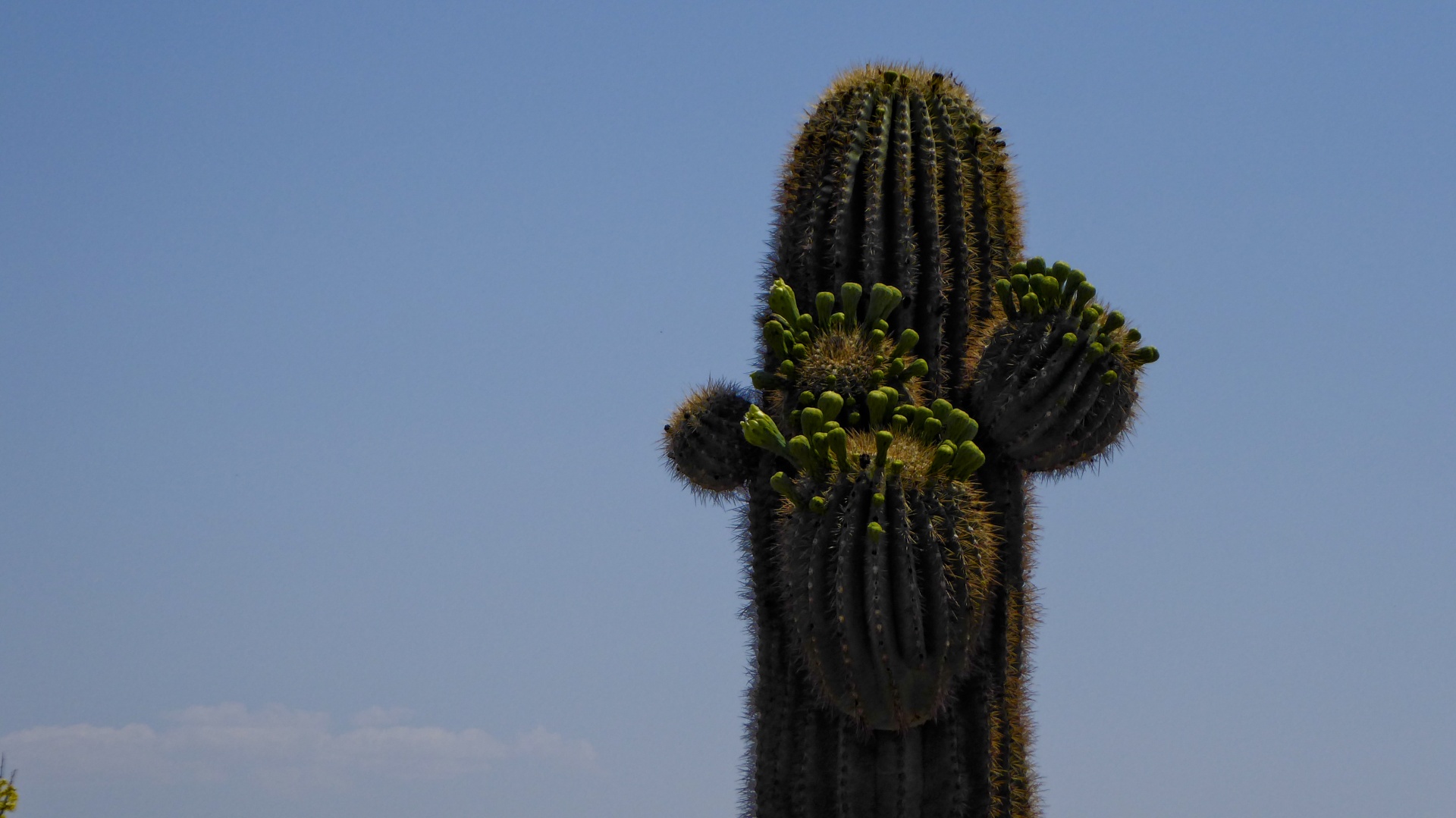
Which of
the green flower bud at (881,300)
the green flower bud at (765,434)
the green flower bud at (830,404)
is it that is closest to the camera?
the green flower bud at (830,404)

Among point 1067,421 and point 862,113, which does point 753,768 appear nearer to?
point 1067,421

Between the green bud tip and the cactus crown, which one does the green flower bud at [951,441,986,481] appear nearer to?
the cactus crown

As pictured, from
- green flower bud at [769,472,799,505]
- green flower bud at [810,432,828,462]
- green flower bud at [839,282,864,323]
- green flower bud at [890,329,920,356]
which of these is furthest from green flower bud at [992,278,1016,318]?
green flower bud at [769,472,799,505]

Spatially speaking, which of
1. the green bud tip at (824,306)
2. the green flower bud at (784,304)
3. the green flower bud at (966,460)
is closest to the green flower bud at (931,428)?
the green flower bud at (966,460)

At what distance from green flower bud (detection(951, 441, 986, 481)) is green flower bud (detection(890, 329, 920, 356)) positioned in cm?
84

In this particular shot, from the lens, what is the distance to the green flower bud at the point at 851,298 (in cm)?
1072

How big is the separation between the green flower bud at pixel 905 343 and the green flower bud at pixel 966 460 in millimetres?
840

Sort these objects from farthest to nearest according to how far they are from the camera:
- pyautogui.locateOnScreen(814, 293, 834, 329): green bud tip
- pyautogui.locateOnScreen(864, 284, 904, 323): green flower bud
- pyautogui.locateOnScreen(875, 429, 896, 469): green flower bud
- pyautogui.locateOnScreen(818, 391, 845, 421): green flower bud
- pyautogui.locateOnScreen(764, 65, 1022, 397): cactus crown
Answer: pyautogui.locateOnScreen(764, 65, 1022, 397): cactus crown
pyautogui.locateOnScreen(814, 293, 834, 329): green bud tip
pyautogui.locateOnScreen(864, 284, 904, 323): green flower bud
pyautogui.locateOnScreen(818, 391, 845, 421): green flower bud
pyautogui.locateOnScreen(875, 429, 896, 469): green flower bud

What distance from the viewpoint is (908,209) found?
36.1ft

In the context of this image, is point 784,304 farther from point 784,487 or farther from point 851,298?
point 784,487

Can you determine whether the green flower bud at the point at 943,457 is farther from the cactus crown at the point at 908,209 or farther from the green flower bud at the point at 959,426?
the cactus crown at the point at 908,209

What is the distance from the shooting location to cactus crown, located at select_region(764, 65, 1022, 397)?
432 inches

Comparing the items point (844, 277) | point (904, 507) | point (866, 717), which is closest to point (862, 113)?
point (844, 277)

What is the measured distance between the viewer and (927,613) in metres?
9.48
